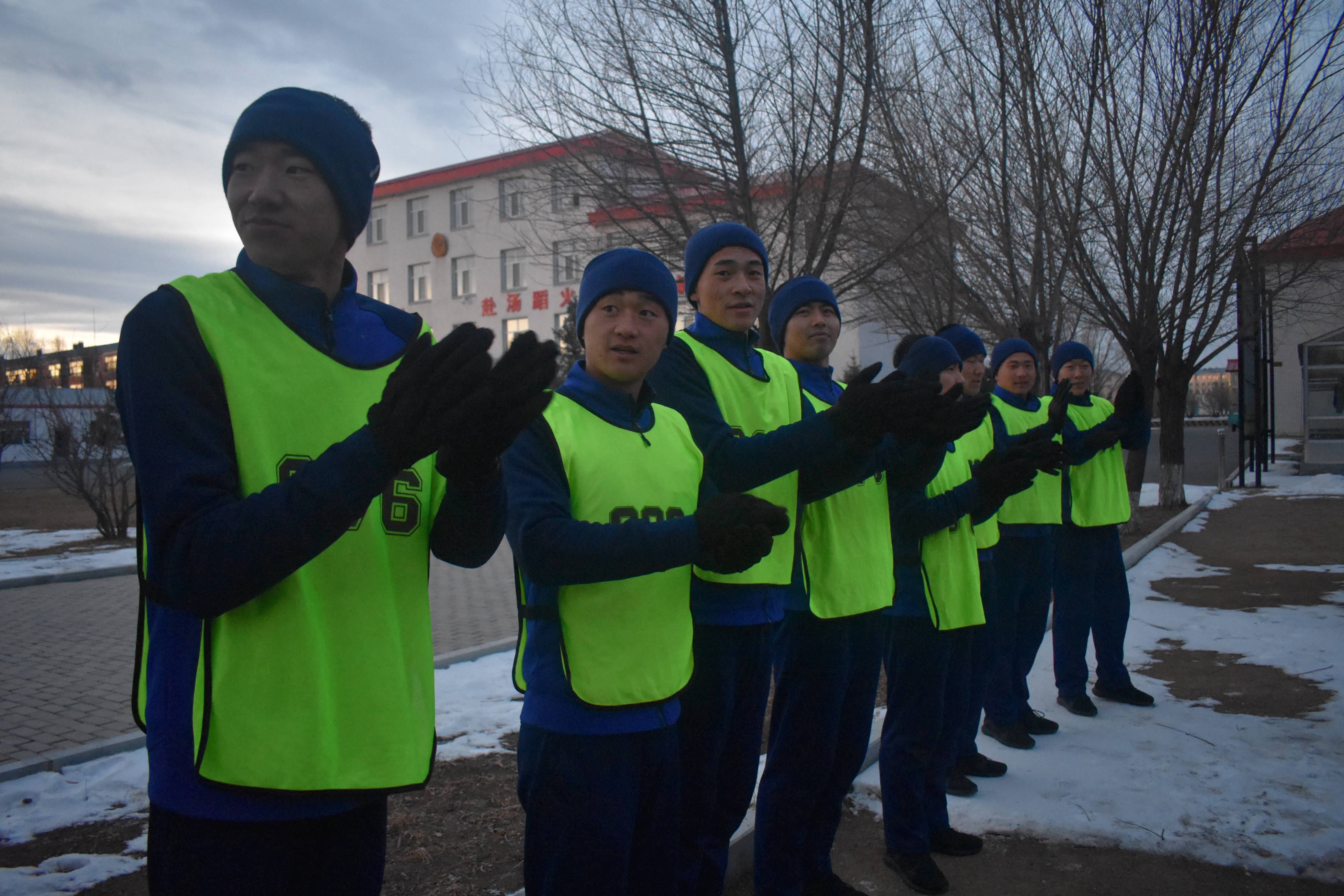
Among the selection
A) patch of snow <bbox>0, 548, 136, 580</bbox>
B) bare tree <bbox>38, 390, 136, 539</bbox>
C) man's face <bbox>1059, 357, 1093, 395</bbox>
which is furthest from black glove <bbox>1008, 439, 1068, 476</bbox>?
bare tree <bbox>38, 390, 136, 539</bbox>

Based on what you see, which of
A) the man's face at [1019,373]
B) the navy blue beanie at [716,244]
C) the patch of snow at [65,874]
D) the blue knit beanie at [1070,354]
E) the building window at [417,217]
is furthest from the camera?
the building window at [417,217]

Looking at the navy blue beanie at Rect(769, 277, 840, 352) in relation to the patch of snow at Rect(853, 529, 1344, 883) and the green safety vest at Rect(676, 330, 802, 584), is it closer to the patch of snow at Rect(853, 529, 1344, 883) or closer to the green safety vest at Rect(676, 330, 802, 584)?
the green safety vest at Rect(676, 330, 802, 584)

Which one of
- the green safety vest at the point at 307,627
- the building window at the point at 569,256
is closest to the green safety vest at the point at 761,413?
the green safety vest at the point at 307,627

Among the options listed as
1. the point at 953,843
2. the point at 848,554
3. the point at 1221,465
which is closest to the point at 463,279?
the point at 1221,465

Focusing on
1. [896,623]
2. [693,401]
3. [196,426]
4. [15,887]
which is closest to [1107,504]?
[896,623]

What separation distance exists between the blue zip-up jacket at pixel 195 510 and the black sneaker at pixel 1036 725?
4.21 metres

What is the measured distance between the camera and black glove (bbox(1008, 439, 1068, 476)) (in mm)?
3525

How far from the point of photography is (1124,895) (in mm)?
3064

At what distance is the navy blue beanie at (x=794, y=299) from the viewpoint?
318cm

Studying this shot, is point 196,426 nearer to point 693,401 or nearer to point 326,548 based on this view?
point 326,548

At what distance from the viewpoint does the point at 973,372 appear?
15.5 feet

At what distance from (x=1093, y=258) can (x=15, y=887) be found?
35.4ft

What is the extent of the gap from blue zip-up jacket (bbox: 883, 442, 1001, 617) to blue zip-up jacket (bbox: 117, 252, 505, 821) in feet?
7.86

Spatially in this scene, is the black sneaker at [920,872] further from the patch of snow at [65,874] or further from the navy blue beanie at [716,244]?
the patch of snow at [65,874]
